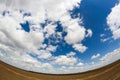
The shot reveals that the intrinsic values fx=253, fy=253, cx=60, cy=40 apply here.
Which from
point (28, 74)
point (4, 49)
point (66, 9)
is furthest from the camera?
point (28, 74)

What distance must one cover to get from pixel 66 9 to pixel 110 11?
12 centimetres

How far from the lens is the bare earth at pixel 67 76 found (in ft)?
2.93

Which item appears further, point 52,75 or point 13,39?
point 52,75

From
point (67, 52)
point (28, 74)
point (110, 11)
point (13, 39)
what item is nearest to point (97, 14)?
point (110, 11)

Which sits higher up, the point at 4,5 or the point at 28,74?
the point at 4,5

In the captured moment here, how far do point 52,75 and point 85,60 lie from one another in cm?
16

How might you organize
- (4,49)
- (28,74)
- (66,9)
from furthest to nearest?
(28,74) → (4,49) → (66,9)

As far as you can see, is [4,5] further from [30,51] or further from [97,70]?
[97,70]

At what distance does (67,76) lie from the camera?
886mm

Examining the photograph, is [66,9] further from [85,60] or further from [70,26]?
[85,60]

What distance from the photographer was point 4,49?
2.61ft

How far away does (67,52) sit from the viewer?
749mm

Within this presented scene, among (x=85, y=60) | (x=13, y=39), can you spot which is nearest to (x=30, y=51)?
(x=13, y=39)

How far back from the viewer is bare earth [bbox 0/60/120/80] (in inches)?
35.2
